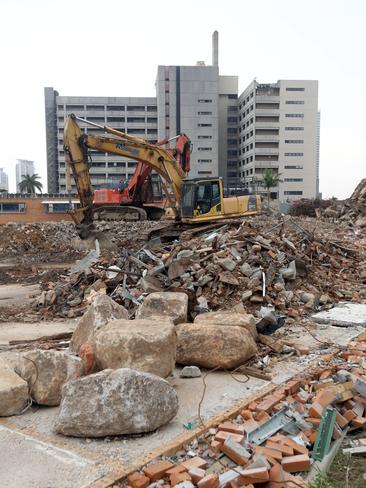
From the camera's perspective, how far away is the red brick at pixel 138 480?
339 centimetres

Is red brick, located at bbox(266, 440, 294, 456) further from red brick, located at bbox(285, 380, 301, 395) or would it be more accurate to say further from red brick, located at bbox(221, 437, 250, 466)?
red brick, located at bbox(285, 380, 301, 395)

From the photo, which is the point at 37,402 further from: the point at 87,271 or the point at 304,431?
the point at 87,271

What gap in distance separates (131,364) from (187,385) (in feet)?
2.85

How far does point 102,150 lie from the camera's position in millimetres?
16578

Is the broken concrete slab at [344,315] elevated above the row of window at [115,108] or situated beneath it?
situated beneath

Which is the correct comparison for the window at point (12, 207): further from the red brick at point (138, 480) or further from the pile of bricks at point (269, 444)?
the red brick at point (138, 480)

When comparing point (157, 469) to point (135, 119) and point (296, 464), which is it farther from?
point (135, 119)

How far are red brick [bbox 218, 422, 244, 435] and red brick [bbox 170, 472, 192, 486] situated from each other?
77cm

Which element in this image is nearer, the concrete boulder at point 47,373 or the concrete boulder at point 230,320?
the concrete boulder at point 47,373

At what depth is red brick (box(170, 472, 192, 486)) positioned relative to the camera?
135 inches

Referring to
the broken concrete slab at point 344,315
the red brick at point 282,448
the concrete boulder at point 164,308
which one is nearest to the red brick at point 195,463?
the red brick at point 282,448

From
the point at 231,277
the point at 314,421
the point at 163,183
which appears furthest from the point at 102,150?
the point at 314,421

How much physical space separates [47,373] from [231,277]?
4750 mm

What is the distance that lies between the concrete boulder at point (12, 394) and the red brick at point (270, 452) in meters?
2.36
